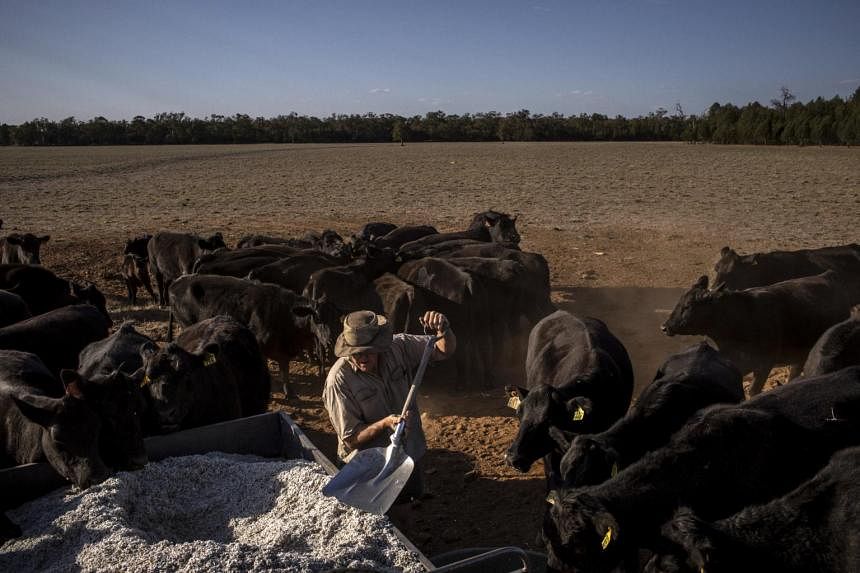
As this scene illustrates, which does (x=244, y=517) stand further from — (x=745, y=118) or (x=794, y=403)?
(x=745, y=118)

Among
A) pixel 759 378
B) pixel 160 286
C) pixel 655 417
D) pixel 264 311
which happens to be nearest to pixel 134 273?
pixel 160 286

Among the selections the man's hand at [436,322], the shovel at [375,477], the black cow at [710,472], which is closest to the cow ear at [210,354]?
the shovel at [375,477]

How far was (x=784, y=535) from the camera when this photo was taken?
3.80 metres

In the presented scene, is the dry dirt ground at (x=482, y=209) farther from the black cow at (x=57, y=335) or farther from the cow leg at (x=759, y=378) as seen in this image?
the black cow at (x=57, y=335)

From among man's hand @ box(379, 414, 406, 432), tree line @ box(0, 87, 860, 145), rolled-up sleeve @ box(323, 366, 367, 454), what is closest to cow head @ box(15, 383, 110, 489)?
rolled-up sleeve @ box(323, 366, 367, 454)

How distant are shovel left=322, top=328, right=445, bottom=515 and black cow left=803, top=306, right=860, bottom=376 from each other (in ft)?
14.4

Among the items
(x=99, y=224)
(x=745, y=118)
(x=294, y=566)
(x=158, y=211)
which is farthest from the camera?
(x=745, y=118)

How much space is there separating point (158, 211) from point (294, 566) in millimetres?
24226

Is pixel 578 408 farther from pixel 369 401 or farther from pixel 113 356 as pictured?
pixel 113 356

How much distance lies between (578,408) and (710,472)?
1.07 metres

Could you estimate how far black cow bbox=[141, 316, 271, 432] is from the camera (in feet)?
18.9

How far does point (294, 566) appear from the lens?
11.9 feet

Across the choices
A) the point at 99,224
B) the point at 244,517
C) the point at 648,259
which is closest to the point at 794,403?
the point at 244,517

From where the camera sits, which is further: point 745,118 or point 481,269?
point 745,118
